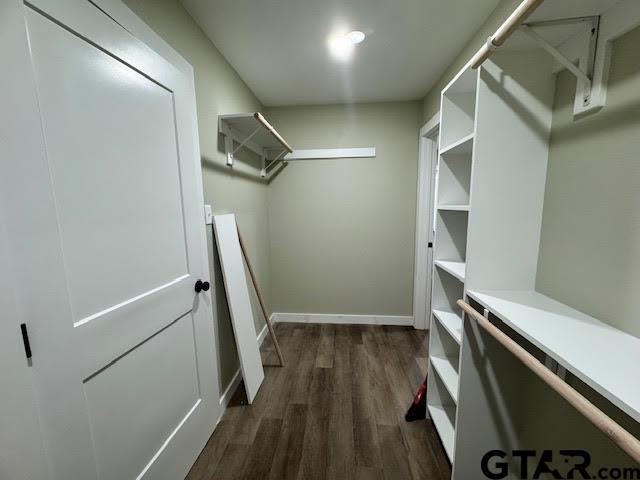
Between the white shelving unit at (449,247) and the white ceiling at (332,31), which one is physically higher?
the white ceiling at (332,31)

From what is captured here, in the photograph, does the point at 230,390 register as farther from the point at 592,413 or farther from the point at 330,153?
the point at 330,153

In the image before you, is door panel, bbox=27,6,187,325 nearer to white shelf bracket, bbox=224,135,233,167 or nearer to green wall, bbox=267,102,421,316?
white shelf bracket, bbox=224,135,233,167

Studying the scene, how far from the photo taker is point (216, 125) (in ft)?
5.63

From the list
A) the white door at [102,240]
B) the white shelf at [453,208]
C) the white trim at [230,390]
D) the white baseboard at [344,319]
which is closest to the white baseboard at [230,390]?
the white trim at [230,390]

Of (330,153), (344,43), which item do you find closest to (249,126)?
(344,43)

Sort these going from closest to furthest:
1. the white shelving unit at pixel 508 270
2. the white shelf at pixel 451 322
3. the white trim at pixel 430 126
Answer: the white shelving unit at pixel 508 270 < the white shelf at pixel 451 322 < the white trim at pixel 430 126

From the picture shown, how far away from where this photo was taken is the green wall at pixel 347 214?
2.71 metres

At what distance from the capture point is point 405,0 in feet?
4.33

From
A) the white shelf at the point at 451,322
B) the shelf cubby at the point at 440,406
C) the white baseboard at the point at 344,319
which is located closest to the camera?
the white shelf at the point at 451,322

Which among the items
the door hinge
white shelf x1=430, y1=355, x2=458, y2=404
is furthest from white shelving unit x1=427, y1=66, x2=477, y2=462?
the door hinge

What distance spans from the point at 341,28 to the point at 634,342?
194 cm

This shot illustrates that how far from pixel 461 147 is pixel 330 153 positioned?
1.62m

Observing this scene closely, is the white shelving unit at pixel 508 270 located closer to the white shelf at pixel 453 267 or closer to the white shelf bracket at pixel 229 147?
the white shelf at pixel 453 267

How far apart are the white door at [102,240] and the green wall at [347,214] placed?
1.60m
